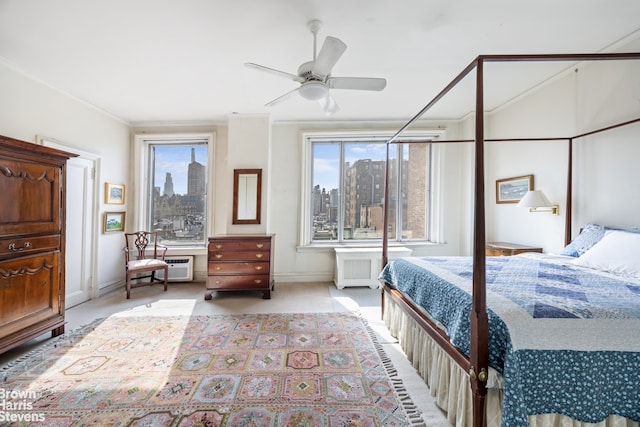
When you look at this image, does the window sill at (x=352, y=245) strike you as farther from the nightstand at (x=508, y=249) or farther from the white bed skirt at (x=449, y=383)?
the white bed skirt at (x=449, y=383)

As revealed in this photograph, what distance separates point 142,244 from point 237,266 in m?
1.83

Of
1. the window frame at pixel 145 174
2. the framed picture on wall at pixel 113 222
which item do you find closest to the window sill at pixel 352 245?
the window frame at pixel 145 174

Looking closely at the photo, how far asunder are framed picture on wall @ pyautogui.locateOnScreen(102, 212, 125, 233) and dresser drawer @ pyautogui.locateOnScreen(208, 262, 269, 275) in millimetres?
1774

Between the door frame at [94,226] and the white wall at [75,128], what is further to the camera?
the door frame at [94,226]

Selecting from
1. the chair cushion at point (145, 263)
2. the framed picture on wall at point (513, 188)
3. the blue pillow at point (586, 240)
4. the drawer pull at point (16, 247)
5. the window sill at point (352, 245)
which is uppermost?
the framed picture on wall at point (513, 188)

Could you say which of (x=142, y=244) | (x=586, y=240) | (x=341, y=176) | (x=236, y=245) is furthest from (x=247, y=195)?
(x=586, y=240)

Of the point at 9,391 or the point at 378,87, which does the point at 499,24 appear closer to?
the point at 378,87

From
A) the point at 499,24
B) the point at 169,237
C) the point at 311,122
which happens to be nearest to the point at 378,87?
the point at 499,24

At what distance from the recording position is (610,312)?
1237 mm

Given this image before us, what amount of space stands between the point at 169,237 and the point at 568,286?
512 centimetres

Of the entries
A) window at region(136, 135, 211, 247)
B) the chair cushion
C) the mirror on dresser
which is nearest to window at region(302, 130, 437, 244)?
the mirror on dresser

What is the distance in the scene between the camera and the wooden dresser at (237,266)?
372cm

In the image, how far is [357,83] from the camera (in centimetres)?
236

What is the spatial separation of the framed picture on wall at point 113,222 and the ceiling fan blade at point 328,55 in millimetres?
3825
